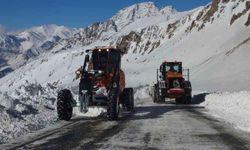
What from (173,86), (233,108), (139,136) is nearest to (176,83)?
(173,86)

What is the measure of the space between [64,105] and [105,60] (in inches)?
104

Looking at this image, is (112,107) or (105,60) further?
(105,60)

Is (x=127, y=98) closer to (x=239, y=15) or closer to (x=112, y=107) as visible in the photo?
(x=112, y=107)

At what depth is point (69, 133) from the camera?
15703mm

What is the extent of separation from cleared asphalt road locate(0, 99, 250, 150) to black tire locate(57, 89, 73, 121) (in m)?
0.69

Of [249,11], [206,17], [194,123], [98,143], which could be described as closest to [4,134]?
[98,143]

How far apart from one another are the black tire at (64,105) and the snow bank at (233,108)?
20.1 feet

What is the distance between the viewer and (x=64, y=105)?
20.3m

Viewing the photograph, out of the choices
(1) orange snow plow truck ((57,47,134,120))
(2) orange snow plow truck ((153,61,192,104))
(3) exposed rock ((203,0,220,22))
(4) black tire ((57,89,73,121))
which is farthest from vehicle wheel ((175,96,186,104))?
(3) exposed rock ((203,0,220,22))

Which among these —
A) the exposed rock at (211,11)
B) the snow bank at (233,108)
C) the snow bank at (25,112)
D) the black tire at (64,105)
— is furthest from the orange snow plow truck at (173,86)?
the exposed rock at (211,11)

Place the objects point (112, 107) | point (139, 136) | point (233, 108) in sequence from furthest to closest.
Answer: point (233, 108) < point (112, 107) < point (139, 136)

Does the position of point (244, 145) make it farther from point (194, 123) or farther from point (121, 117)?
point (121, 117)

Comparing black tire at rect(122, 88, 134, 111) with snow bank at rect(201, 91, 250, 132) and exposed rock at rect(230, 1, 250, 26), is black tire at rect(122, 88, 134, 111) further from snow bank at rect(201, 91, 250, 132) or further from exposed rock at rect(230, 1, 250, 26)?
exposed rock at rect(230, 1, 250, 26)

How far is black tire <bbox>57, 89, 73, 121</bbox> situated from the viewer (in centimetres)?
2020
